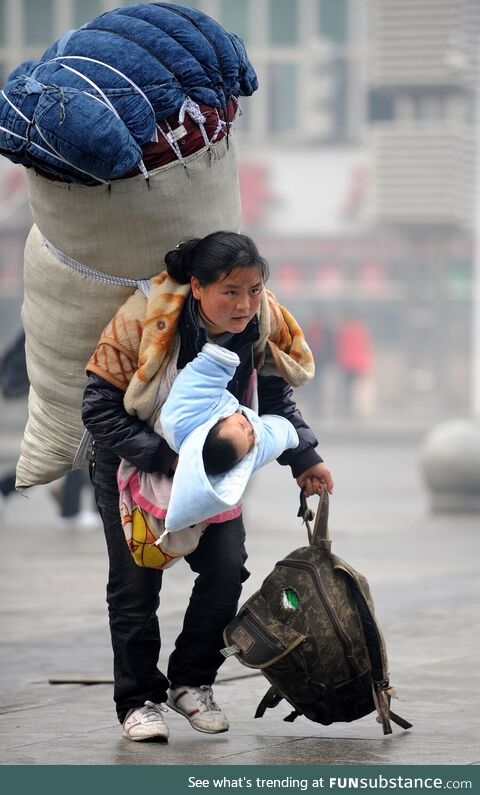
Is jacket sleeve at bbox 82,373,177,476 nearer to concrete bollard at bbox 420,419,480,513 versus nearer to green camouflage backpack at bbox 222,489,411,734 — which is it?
green camouflage backpack at bbox 222,489,411,734

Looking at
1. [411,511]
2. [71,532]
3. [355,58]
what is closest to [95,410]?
[71,532]

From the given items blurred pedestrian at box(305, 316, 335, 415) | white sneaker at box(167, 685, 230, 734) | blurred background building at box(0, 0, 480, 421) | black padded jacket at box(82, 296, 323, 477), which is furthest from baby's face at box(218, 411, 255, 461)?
blurred background building at box(0, 0, 480, 421)

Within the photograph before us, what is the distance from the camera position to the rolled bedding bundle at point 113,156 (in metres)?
4.62

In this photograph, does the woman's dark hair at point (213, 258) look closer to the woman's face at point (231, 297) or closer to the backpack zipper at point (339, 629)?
the woman's face at point (231, 297)

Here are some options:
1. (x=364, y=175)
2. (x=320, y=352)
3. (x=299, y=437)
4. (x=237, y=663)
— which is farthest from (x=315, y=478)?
(x=364, y=175)

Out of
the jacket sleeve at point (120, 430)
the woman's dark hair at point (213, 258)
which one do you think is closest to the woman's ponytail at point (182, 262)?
the woman's dark hair at point (213, 258)

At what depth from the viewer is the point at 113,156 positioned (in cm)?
457

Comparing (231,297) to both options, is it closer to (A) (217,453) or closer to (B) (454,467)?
(A) (217,453)

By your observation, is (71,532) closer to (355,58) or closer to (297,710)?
(297,710)

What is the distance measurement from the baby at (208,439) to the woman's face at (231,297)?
78 mm

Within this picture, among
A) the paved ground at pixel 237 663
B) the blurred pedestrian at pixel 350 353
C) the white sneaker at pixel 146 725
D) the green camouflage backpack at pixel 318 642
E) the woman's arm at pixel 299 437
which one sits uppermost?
the woman's arm at pixel 299 437

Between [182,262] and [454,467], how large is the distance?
8.34 metres

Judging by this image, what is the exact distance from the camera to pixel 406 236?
36.5 m

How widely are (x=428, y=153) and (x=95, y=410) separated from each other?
3202cm
